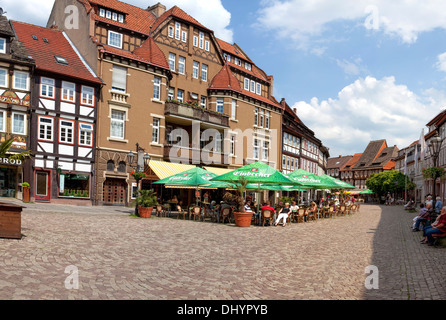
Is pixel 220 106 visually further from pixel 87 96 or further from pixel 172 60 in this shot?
pixel 87 96

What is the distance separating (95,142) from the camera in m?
28.0

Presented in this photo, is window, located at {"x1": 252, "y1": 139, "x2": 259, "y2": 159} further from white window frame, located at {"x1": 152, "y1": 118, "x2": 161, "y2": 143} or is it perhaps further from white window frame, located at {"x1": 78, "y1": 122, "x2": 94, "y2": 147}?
white window frame, located at {"x1": 78, "y1": 122, "x2": 94, "y2": 147}

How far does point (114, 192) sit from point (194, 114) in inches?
363

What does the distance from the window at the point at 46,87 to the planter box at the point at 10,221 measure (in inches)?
713

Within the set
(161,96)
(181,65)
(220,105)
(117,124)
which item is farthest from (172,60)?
(117,124)

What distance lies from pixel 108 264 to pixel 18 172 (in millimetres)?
20948

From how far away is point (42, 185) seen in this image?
2589 centimetres

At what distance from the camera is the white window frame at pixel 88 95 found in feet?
91.0

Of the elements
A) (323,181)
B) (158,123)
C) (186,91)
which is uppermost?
(186,91)

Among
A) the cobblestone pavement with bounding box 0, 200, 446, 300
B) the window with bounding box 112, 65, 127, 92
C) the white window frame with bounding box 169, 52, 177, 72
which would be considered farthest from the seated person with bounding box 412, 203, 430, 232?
the white window frame with bounding box 169, 52, 177, 72

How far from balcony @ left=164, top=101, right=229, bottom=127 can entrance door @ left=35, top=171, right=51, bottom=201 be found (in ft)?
33.2

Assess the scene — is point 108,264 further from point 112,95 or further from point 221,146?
point 221,146

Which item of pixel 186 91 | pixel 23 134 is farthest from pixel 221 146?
pixel 23 134
